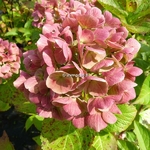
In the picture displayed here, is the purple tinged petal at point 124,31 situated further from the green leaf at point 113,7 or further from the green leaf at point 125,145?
the green leaf at point 125,145

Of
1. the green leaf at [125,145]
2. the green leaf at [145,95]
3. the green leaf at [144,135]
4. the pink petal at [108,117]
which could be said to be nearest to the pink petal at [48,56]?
the pink petal at [108,117]

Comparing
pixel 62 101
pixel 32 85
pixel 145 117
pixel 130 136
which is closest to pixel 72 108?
pixel 62 101

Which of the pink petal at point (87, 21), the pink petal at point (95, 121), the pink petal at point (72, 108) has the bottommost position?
the pink petal at point (95, 121)

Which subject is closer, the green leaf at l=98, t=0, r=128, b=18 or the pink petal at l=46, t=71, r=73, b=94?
the pink petal at l=46, t=71, r=73, b=94

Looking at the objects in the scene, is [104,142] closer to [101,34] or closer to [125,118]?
[125,118]

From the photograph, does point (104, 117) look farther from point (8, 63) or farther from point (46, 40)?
point (8, 63)

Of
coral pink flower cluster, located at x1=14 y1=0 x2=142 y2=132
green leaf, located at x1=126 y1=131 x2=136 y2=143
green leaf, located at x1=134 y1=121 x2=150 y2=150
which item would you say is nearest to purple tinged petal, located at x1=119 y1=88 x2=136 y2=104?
coral pink flower cluster, located at x1=14 y1=0 x2=142 y2=132

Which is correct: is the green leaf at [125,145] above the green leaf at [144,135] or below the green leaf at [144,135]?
below

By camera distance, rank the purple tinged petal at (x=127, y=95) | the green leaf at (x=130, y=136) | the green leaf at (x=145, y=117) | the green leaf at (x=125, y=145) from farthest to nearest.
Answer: the green leaf at (x=130, y=136) < the green leaf at (x=145, y=117) < the green leaf at (x=125, y=145) < the purple tinged petal at (x=127, y=95)

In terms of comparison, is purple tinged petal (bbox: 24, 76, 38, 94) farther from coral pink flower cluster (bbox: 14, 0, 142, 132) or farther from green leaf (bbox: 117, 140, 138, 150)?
green leaf (bbox: 117, 140, 138, 150)
